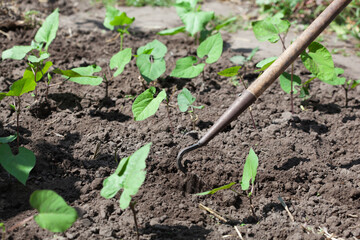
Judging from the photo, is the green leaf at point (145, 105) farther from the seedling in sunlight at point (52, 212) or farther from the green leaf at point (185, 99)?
the seedling in sunlight at point (52, 212)

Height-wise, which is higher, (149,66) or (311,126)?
(149,66)

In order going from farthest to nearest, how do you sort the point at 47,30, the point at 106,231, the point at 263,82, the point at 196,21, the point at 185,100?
1. the point at 196,21
2. the point at 47,30
3. the point at 185,100
4. the point at 263,82
5. the point at 106,231

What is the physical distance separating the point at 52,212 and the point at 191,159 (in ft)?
2.99

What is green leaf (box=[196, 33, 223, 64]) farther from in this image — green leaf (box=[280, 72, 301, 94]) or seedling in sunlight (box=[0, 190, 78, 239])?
seedling in sunlight (box=[0, 190, 78, 239])

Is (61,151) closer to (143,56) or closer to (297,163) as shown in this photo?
(143,56)

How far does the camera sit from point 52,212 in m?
1.52

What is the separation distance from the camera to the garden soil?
1856 millimetres

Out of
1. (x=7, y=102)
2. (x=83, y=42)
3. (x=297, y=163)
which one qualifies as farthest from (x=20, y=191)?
(x=83, y=42)

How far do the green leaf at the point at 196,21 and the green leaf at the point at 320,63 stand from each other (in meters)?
1.08

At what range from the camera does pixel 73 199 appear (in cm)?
197

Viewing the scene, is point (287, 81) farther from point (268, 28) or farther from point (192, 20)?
point (192, 20)

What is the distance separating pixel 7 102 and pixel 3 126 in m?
0.30

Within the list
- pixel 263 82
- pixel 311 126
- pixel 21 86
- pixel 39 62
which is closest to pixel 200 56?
pixel 263 82

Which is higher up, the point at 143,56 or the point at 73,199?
the point at 143,56
